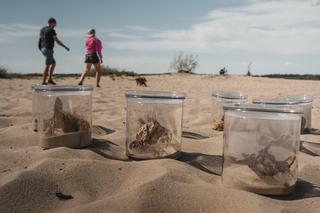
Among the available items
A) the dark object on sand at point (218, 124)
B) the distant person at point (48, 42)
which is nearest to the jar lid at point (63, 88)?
the dark object on sand at point (218, 124)

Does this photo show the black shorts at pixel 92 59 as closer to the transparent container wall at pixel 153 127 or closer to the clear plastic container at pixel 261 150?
→ the transparent container wall at pixel 153 127

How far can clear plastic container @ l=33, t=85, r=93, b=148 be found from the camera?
3.07 m

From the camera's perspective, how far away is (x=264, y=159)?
2346 mm

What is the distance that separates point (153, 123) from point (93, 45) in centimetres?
699

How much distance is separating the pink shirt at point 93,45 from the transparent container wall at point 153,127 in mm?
6798

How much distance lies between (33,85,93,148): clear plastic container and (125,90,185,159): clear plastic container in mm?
365

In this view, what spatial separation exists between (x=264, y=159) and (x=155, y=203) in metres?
0.69

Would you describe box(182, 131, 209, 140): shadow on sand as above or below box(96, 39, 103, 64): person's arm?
below

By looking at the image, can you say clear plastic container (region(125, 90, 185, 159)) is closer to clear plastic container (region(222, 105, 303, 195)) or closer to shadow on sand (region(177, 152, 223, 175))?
shadow on sand (region(177, 152, 223, 175))

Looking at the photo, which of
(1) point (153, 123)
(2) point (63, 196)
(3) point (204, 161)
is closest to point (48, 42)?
(1) point (153, 123)

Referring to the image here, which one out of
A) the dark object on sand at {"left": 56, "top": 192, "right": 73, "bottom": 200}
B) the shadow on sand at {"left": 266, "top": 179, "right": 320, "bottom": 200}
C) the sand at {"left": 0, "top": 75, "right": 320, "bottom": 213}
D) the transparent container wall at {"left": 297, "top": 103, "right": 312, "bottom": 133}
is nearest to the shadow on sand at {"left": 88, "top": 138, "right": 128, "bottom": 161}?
the sand at {"left": 0, "top": 75, "right": 320, "bottom": 213}

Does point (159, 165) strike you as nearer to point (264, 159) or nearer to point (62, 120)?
point (264, 159)

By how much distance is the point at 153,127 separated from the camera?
117 inches

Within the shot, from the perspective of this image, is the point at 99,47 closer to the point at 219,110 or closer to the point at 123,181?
the point at 219,110
